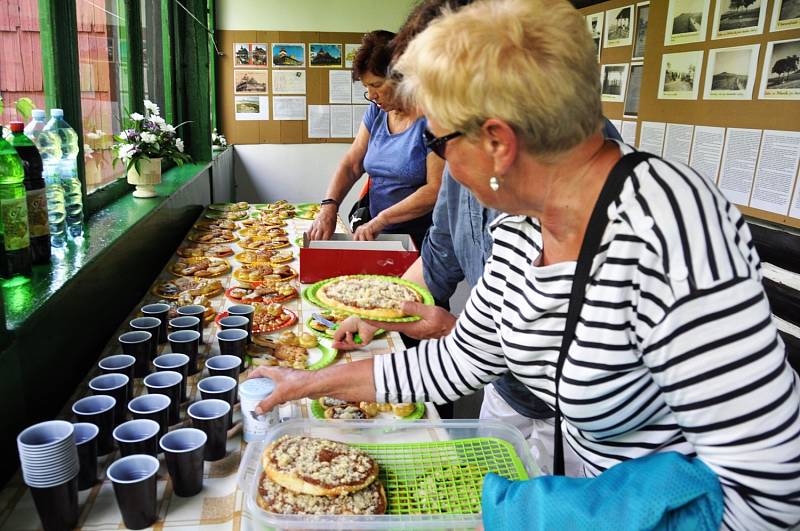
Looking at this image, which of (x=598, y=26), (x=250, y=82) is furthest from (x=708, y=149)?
(x=250, y=82)

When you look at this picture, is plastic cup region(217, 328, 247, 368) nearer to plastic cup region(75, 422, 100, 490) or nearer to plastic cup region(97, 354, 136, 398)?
plastic cup region(97, 354, 136, 398)

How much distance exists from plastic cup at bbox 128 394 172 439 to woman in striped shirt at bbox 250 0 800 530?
67 centimetres

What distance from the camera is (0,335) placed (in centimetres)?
114

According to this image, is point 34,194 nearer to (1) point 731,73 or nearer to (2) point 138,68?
(2) point 138,68

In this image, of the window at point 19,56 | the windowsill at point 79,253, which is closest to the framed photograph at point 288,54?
the windowsill at point 79,253

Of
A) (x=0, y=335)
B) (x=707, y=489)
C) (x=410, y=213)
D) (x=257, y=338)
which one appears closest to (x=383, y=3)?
(x=410, y=213)

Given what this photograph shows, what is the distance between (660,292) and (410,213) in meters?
1.98

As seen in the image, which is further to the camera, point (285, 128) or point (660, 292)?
point (285, 128)

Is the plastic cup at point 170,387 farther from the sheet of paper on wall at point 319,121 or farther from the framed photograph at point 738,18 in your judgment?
the sheet of paper on wall at point 319,121

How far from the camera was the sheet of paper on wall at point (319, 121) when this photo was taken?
6363mm

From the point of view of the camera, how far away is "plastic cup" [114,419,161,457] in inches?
42.6

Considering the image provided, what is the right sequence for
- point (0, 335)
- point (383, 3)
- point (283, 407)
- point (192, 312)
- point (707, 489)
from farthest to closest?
1. point (383, 3)
2. point (192, 312)
3. point (283, 407)
4. point (0, 335)
5. point (707, 489)

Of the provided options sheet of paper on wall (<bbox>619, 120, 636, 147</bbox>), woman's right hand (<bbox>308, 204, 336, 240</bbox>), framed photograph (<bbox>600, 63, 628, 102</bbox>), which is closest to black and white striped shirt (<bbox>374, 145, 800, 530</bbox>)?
woman's right hand (<bbox>308, 204, 336, 240</bbox>)

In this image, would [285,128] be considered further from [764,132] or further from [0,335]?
[0,335]
